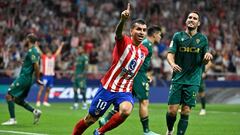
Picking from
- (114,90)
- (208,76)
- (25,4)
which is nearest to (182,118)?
(114,90)

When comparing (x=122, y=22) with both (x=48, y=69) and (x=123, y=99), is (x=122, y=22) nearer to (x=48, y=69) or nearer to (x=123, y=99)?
(x=123, y=99)

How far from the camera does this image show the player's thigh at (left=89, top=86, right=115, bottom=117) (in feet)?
38.3

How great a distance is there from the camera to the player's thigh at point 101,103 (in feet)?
38.3

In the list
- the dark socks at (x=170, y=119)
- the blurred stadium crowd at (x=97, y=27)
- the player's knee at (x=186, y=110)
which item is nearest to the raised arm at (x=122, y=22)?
the player's knee at (x=186, y=110)

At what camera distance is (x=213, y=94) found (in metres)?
31.6

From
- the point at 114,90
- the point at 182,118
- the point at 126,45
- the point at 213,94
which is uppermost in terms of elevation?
the point at 126,45

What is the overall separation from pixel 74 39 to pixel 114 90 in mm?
21737

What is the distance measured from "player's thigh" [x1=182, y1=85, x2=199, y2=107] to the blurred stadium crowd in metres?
18.2

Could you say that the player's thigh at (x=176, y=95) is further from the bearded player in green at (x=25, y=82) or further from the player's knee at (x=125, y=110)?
the bearded player in green at (x=25, y=82)

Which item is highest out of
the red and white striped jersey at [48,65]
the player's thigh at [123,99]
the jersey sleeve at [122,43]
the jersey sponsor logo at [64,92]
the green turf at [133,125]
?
the jersey sleeve at [122,43]

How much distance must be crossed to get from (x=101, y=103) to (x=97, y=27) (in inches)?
939

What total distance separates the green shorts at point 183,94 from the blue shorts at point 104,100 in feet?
5.94

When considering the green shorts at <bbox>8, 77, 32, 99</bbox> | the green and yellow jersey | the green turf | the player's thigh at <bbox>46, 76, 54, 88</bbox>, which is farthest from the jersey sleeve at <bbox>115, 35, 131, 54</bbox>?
the player's thigh at <bbox>46, 76, 54, 88</bbox>

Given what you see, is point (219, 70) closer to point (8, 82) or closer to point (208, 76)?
point (208, 76)
